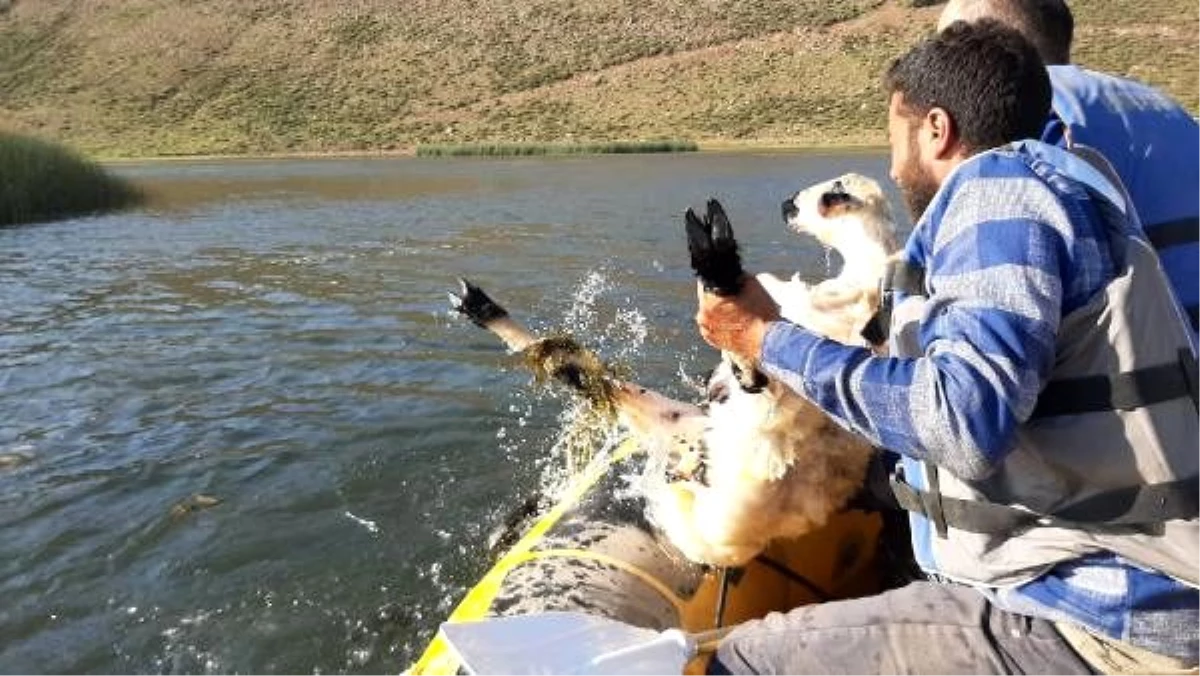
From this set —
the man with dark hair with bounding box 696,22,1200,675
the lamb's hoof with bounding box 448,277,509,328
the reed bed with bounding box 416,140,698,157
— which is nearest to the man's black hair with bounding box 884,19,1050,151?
the man with dark hair with bounding box 696,22,1200,675

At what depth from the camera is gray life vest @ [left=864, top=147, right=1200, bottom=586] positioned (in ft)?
7.48

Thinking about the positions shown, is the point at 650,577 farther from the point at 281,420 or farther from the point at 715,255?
the point at 281,420

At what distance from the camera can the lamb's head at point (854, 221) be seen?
4.21 meters

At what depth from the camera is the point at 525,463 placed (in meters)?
8.19

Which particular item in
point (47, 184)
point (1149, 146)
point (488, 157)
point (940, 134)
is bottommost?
point (488, 157)

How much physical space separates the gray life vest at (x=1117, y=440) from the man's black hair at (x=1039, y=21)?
5.87ft

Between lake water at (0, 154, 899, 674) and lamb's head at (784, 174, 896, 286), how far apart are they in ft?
9.94

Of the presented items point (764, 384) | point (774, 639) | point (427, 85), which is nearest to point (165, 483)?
point (764, 384)

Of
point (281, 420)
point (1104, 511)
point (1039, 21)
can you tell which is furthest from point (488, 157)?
point (1104, 511)

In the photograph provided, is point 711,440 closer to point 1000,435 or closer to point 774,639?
point 774,639

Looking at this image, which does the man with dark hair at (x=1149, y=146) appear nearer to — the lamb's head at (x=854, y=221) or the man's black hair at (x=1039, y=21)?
the man's black hair at (x=1039, y=21)

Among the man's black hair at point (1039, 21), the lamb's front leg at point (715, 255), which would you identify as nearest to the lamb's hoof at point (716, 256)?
the lamb's front leg at point (715, 255)

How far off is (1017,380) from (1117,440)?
1.11ft

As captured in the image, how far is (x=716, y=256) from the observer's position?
2760 mm
